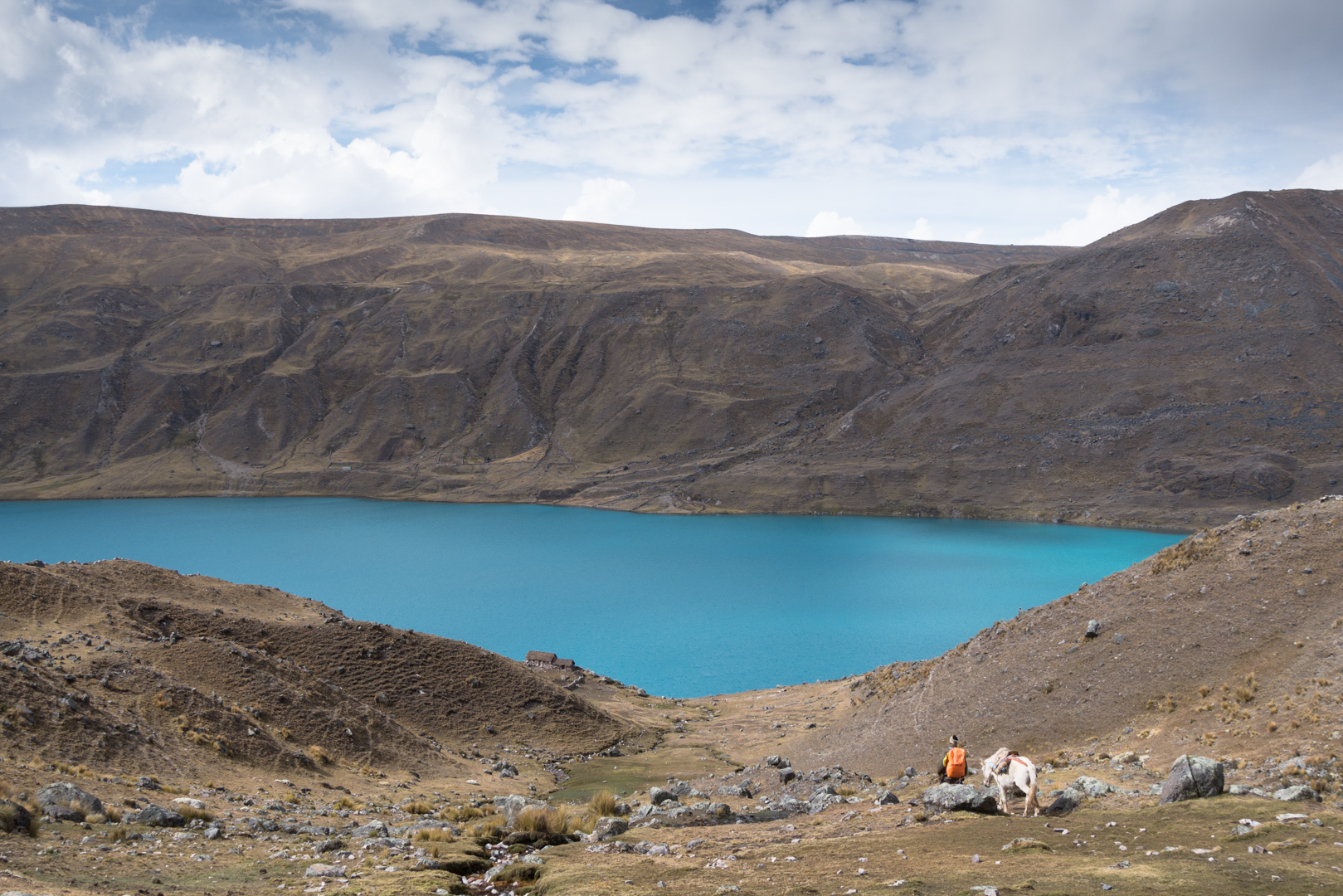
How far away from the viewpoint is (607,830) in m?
15.3

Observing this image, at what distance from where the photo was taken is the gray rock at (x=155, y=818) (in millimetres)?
14562

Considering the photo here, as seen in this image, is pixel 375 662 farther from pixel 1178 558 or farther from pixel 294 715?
pixel 1178 558

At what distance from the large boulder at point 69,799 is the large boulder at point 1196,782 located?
18047mm

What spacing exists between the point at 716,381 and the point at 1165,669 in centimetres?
12910

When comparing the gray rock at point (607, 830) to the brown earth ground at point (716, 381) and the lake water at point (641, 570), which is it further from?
the brown earth ground at point (716, 381)

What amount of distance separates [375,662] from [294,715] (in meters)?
7.54

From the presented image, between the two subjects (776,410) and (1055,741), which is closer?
(1055,741)

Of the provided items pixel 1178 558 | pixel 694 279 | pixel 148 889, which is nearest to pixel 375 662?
pixel 148 889

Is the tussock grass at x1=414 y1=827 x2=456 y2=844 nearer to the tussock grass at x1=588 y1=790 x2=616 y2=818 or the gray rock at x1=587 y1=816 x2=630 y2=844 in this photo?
the gray rock at x1=587 y1=816 x2=630 y2=844

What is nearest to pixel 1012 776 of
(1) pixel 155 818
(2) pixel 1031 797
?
(2) pixel 1031 797

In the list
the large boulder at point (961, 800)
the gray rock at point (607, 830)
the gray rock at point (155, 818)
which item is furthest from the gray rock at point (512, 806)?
the large boulder at point (961, 800)

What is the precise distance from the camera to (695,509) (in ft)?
393

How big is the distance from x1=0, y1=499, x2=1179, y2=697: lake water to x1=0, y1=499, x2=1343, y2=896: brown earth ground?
51.5 feet

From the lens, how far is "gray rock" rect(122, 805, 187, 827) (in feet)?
47.8
